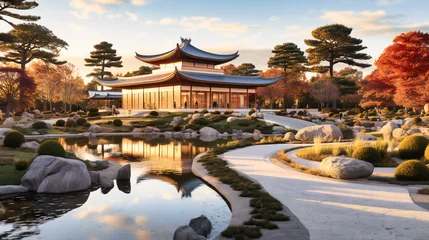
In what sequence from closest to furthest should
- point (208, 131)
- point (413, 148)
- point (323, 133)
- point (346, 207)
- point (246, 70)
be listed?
point (346, 207)
point (413, 148)
point (323, 133)
point (208, 131)
point (246, 70)

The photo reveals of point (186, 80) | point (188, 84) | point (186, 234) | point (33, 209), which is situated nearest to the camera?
point (186, 234)

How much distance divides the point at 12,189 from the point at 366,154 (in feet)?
48.4

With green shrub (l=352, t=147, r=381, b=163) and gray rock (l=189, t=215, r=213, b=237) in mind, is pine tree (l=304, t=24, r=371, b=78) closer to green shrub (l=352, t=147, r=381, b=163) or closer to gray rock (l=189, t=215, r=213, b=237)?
green shrub (l=352, t=147, r=381, b=163)

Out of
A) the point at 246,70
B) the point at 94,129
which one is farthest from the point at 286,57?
the point at 94,129

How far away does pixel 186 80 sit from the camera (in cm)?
5475

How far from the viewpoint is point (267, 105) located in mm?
88562

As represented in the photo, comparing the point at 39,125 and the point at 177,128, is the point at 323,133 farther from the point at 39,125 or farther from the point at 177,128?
the point at 39,125

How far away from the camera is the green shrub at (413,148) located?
53.1 feet

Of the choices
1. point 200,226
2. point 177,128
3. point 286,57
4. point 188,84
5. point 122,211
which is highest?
point 286,57

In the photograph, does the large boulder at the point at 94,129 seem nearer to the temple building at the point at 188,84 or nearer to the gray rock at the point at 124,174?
the temple building at the point at 188,84

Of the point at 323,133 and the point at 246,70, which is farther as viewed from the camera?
the point at 246,70

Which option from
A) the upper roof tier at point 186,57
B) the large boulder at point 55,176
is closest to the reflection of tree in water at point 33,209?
the large boulder at point 55,176

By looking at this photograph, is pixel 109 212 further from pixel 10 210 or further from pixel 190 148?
pixel 190 148

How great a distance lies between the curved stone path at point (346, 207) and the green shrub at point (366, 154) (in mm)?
2754
